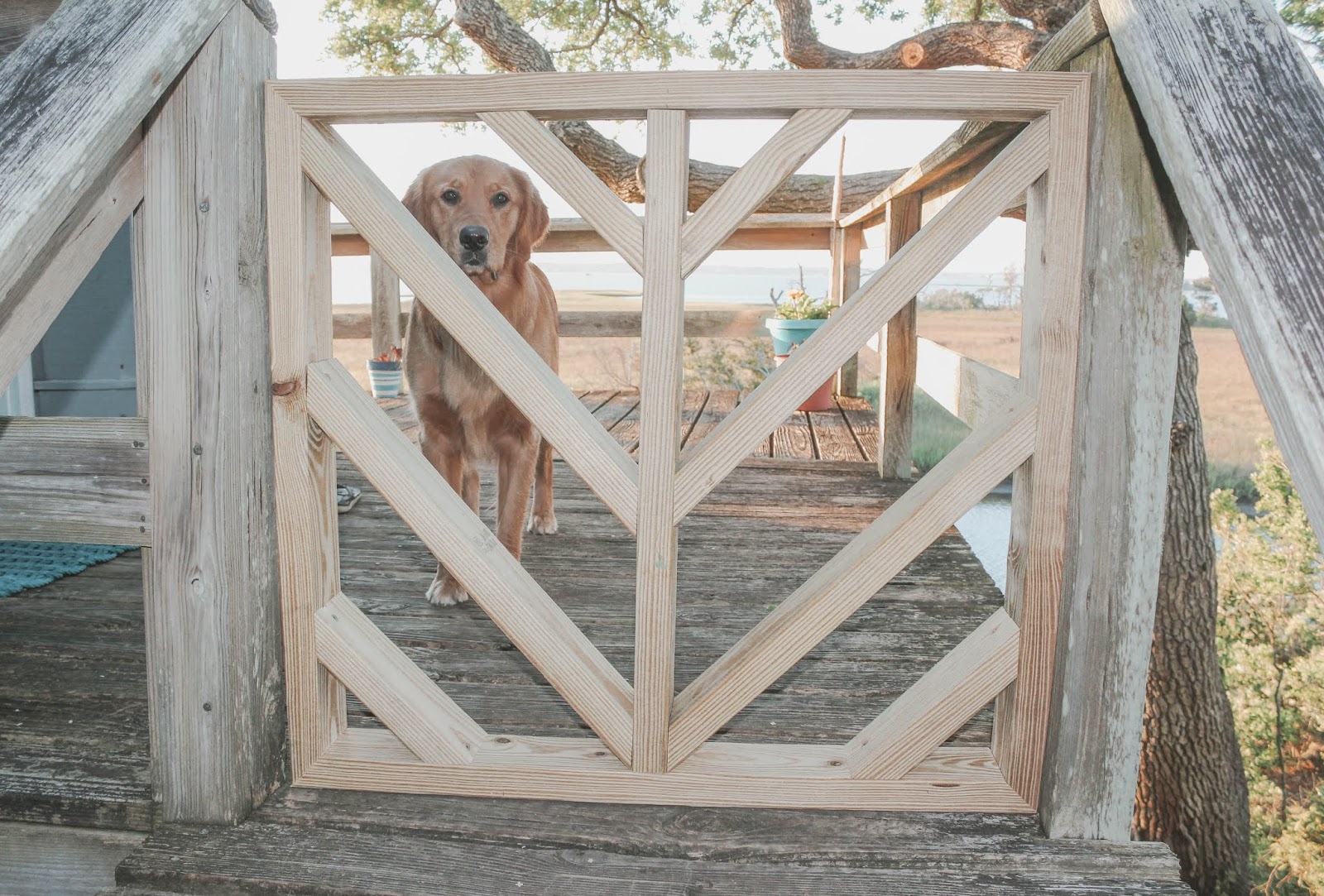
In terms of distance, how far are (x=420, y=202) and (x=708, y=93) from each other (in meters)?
1.77

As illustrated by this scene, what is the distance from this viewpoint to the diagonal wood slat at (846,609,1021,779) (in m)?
1.56

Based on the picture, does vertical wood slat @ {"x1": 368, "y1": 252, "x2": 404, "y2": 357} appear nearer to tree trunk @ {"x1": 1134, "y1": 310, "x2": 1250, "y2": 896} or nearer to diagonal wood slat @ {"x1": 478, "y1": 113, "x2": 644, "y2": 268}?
tree trunk @ {"x1": 1134, "y1": 310, "x2": 1250, "y2": 896}

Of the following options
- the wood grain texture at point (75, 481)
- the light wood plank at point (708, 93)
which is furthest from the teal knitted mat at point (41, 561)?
the light wood plank at point (708, 93)

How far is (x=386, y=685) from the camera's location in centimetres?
163

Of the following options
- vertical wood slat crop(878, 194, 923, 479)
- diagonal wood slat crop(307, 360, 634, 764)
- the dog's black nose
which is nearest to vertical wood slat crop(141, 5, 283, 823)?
diagonal wood slat crop(307, 360, 634, 764)

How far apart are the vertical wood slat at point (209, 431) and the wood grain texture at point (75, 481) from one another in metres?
0.03

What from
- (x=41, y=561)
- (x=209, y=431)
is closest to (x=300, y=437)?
(x=209, y=431)

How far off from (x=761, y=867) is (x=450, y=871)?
493mm

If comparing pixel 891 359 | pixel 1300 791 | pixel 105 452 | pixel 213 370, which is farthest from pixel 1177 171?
pixel 1300 791

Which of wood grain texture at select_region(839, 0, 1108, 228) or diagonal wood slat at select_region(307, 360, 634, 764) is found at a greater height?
wood grain texture at select_region(839, 0, 1108, 228)

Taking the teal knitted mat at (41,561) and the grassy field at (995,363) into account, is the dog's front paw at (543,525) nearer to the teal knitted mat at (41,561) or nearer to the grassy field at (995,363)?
the teal knitted mat at (41,561)

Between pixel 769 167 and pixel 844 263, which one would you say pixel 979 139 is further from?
pixel 844 263

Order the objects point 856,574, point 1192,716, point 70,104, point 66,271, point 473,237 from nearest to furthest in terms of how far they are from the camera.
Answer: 1. point 70,104
2. point 66,271
3. point 856,574
4. point 473,237
5. point 1192,716

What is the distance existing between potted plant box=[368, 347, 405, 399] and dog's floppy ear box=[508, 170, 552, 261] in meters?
4.14
